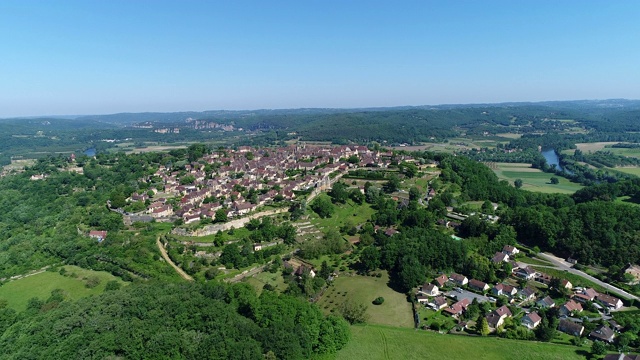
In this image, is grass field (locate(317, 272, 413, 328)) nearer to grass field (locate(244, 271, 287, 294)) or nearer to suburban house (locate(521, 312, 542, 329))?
grass field (locate(244, 271, 287, 294))

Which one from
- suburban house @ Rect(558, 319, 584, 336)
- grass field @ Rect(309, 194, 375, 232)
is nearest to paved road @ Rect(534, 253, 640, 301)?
suburban house @ Rect(558, 319, 584, 336)

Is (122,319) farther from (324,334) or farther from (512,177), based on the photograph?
(512,177)

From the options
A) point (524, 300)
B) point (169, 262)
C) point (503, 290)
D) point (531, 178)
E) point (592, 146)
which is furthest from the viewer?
point (592, 146)

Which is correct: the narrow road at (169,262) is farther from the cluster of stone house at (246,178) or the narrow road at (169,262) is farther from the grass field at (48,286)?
the cluster of stone house at (246,178)

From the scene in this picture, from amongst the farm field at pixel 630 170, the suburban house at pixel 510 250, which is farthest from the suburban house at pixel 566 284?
the farm field at pixel 630 170

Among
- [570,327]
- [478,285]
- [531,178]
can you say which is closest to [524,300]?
[478,285]

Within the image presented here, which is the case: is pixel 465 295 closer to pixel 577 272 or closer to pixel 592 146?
pixel 577 272

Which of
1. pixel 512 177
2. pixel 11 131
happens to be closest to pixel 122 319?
pixel 512 177
